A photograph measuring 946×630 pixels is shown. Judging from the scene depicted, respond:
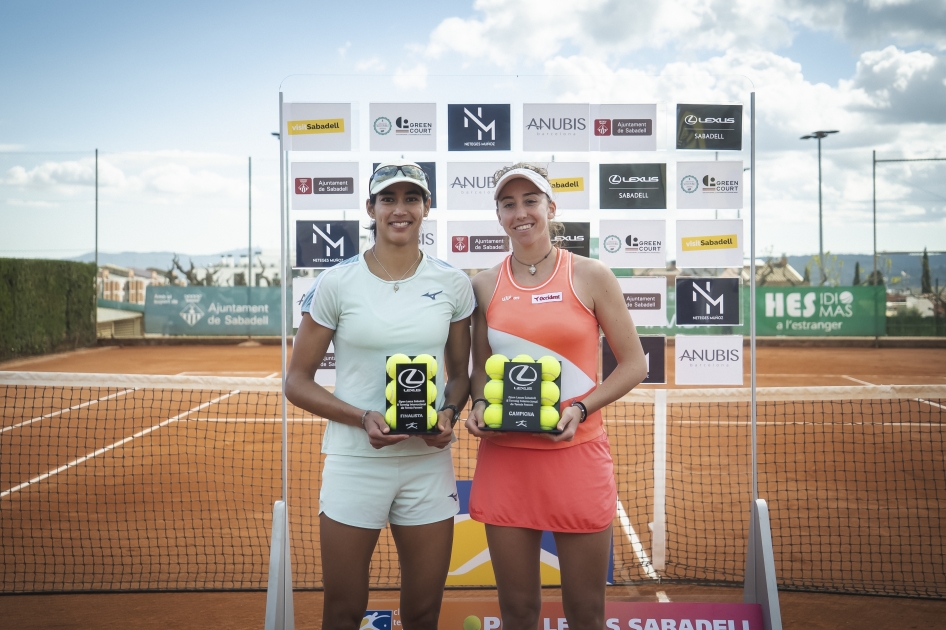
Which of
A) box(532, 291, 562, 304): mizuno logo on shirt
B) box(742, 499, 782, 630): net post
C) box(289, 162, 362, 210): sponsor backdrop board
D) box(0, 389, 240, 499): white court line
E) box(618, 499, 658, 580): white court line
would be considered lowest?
box(618, 499, 658, 580): white court line

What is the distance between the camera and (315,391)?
2.57 meters

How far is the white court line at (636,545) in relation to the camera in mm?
4828

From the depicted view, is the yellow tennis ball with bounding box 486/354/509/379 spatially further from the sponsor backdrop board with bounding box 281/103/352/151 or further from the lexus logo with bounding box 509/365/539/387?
the sponsor backdrop board with bounding box 281/103/352/151

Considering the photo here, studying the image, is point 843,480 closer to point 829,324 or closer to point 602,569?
point 602,569

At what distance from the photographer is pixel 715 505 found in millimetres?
6203

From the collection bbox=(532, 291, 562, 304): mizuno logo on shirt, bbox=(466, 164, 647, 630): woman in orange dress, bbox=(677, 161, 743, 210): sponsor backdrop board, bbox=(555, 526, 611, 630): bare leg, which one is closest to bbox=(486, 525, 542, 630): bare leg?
bbox=(466, 164, 647, 630): woman in orange dress

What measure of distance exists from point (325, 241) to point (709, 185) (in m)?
2.44

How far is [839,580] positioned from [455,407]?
359 centimetres

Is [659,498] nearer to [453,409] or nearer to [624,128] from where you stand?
[624,128]

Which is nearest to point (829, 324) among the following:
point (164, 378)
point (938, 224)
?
point (938, 224)

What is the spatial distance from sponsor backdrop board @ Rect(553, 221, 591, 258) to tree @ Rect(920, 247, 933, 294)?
63.4 feet

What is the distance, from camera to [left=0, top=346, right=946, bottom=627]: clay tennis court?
192 inches

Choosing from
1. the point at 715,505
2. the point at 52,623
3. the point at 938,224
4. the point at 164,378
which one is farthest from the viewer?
the point at 938,224

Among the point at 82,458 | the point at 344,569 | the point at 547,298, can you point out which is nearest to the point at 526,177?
the point at 547,298
